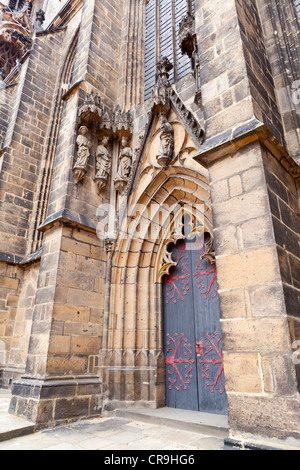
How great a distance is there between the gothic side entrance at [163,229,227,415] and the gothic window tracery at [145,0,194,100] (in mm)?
4233

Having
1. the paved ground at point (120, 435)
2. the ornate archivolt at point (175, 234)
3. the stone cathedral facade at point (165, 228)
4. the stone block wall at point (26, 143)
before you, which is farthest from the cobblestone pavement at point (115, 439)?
the stone block wall at point (26, 143)

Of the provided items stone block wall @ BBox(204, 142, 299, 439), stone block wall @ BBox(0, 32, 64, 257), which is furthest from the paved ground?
stone block wall @ BBox(0, 32, 64, 257)

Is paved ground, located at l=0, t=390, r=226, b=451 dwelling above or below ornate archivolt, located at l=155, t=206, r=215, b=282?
below

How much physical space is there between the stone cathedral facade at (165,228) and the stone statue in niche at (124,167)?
3 cm

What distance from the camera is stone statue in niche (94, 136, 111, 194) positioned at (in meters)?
5.71

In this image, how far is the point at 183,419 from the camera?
12.3 feet

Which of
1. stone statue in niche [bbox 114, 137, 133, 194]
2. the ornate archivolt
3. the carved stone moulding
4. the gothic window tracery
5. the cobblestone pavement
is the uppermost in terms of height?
the gothic window tracery

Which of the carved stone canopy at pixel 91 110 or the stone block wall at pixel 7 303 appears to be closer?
the carved stone canopy at pixel 91 110

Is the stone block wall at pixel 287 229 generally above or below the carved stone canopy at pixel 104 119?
below

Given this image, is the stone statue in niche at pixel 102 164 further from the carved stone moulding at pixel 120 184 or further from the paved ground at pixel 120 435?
the paved ground at pixel 120 435

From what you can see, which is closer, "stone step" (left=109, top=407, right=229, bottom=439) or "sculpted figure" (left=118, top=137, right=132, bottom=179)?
"stone step" (left=109, top=407, right=229, bottom=439)

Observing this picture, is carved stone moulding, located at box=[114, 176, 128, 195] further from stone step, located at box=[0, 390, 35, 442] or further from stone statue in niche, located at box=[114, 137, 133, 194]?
stone step, located at box=[0, 390, 35, 442]

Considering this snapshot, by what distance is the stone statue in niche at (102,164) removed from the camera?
18.7 feet

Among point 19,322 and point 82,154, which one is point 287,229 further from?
point 19,322
